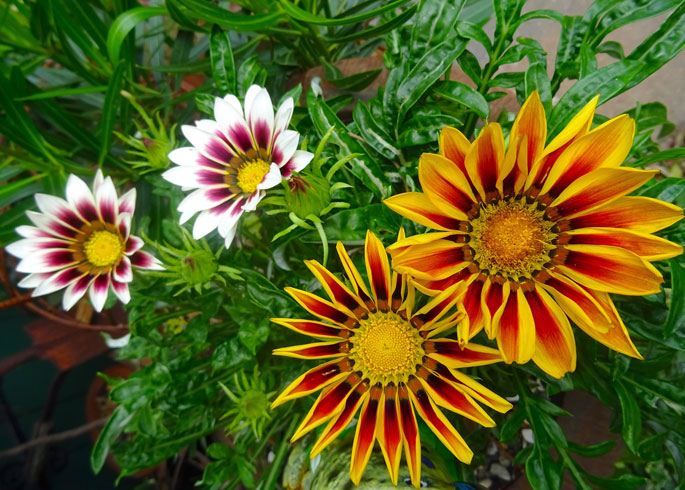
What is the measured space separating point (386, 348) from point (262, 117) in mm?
275

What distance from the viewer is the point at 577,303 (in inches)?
16.3

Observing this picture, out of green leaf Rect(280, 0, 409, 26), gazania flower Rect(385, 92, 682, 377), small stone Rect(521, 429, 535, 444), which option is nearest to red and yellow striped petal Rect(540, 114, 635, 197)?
gazania flower Rect(385, 92, 682, 377)

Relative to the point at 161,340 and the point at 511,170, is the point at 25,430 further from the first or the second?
the point at 511,170

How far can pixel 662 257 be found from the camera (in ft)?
1.20

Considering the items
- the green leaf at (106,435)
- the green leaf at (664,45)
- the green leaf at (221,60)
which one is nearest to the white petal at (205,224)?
the green leaf at (221,60)

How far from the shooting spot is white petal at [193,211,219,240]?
496 millimetres

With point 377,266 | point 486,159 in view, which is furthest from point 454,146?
point 377,266

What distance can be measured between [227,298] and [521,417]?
1.38 feet

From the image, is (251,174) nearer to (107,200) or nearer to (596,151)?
(107,200)

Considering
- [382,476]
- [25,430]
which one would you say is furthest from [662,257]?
[25,430]

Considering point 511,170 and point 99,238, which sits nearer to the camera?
point 511,170

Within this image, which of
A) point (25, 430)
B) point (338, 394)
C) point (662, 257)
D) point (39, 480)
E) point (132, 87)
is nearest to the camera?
point (662, 257)

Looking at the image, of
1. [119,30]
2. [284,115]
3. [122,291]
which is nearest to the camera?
[284,115]

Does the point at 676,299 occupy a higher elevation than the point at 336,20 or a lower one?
lower
